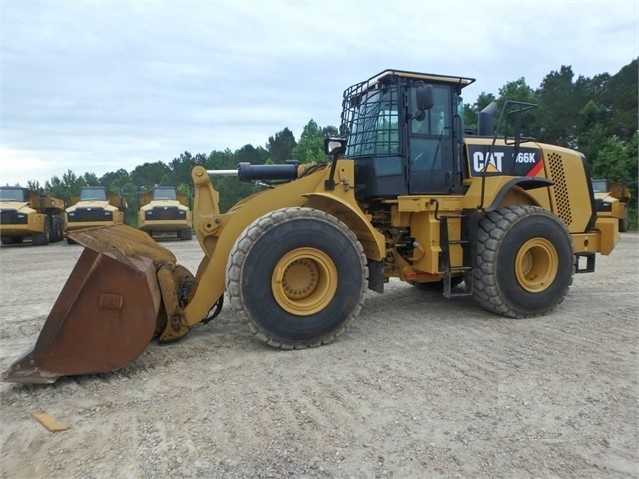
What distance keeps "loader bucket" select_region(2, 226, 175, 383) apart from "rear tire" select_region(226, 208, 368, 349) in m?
0.79

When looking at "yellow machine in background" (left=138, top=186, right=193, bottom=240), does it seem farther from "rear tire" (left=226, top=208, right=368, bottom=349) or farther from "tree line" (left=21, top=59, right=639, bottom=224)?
"rear tire" (left=226, top=208, right=368, bottom=349)

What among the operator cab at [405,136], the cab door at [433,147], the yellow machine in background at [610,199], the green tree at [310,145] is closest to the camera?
the operator cab at [405,136]

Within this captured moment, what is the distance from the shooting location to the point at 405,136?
4953mm

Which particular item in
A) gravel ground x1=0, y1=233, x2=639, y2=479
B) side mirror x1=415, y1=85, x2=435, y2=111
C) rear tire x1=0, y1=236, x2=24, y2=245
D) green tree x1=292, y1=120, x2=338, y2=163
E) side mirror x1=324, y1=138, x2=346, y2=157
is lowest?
gravel ground x1=0, y1=233, x2=639, y2=479

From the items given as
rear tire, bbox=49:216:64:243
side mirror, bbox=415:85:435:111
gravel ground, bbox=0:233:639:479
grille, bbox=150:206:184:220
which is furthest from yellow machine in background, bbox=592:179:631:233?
rear tire, bbox=49:216:64:243

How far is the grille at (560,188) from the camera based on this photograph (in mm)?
5828

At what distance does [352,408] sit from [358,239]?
2.27 meters

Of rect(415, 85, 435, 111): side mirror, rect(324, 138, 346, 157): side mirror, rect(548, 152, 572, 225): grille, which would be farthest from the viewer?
rect(548, 152, 572, 225): grille

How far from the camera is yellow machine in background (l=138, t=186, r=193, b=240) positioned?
17.2 m

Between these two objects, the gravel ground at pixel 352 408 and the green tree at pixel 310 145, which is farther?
the green tree at pixel 310 145

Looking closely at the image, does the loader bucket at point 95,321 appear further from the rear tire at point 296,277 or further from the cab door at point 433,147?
the cab door at point 433,147

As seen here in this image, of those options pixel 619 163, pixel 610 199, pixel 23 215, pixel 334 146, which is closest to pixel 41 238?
pixel 23 215

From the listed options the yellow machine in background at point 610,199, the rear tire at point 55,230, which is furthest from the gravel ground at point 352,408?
the rear tire at point 55,230

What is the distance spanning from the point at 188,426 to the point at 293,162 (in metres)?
3.60
